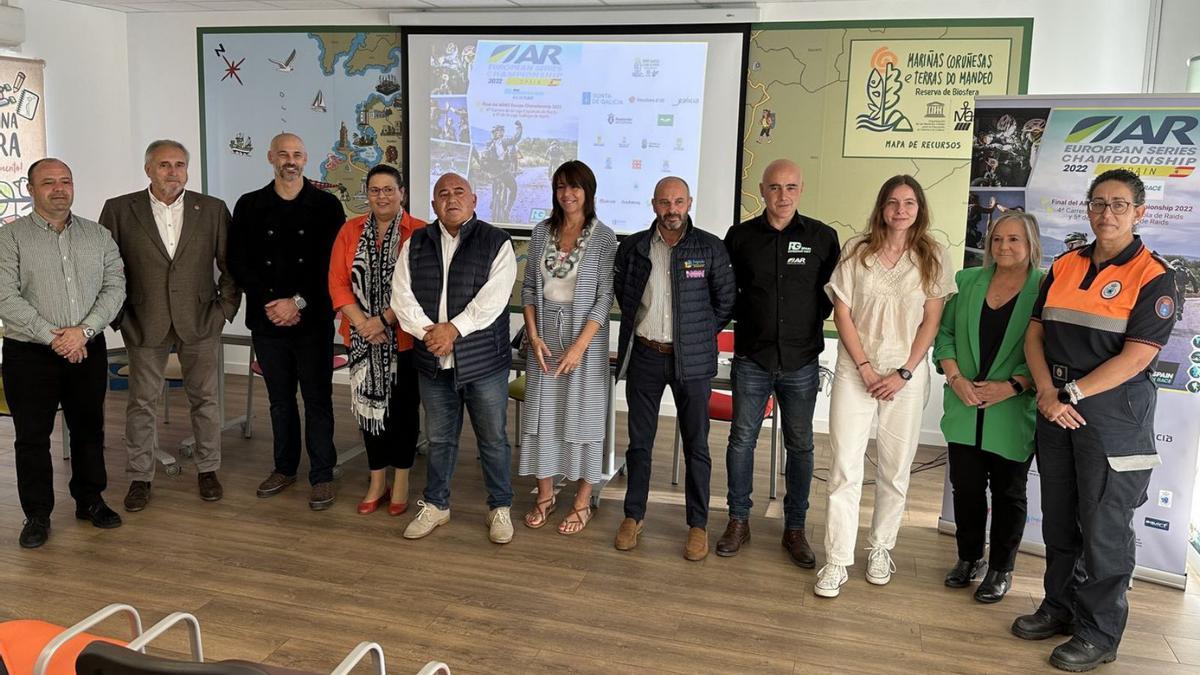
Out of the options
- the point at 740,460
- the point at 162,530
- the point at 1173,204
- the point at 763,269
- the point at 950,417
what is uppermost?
the point at 1173,204

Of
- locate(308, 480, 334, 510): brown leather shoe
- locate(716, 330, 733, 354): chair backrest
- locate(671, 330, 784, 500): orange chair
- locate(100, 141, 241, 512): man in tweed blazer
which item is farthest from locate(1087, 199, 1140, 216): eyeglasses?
locate(100, 141, 241, 512): man in tweed blazer

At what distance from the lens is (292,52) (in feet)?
21.4

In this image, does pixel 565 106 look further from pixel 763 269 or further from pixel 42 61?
pixel 42 61

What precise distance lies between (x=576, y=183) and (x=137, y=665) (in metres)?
2.58

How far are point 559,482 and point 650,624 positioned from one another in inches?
58.0

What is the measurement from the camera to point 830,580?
11.4 ft

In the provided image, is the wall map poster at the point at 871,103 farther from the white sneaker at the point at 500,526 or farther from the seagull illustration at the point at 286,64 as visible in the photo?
the seagull illustration at the point at 286,64

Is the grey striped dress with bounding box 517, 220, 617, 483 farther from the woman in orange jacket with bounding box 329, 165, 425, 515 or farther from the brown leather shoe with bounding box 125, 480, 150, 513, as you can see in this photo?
the brown leather shoe with bounding box 125, 480, 150, 513

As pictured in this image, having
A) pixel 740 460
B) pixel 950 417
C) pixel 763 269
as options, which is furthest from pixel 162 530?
pixel 950 417

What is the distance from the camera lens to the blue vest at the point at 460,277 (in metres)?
3.78

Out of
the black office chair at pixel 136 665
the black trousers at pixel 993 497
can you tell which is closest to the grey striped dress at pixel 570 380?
the black trousers at pixel 993 497

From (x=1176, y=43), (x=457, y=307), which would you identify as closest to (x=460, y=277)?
(x=457, y=307)

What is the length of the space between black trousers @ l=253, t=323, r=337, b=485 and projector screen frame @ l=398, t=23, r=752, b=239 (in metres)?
1.94

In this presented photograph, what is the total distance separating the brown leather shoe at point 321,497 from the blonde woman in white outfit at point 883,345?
88.4 inches
